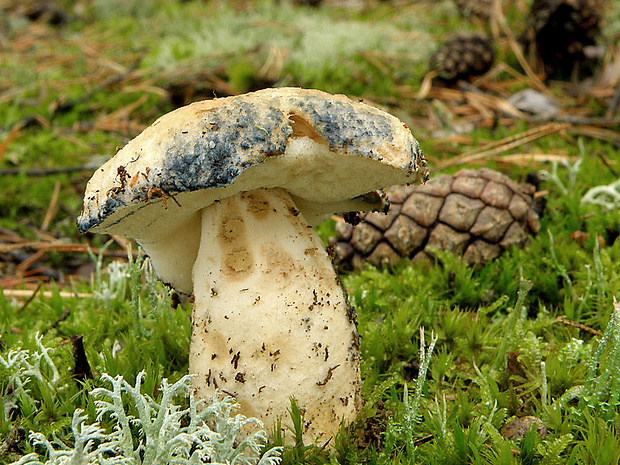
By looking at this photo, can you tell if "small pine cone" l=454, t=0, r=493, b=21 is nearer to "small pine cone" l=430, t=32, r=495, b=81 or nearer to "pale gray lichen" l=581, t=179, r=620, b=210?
"small pine cone" l=430, t=32, r=495, b=81

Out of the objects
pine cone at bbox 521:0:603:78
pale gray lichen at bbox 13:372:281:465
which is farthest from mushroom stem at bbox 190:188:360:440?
pine cone at bbox 521:0:603:78

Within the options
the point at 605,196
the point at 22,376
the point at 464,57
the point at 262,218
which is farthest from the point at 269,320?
the point at 464,57

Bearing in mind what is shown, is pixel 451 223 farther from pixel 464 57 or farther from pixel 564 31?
pixel 564 31

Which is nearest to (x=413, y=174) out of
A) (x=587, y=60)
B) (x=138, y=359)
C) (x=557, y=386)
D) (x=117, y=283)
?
(x=557, y=386)

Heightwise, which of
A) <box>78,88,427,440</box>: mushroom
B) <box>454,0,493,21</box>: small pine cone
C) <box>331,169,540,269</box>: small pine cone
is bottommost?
<box>331,169,540,269</box>: small pine cone

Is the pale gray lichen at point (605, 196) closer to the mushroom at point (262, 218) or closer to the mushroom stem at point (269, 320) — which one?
the mushroom at point (262, 218)
